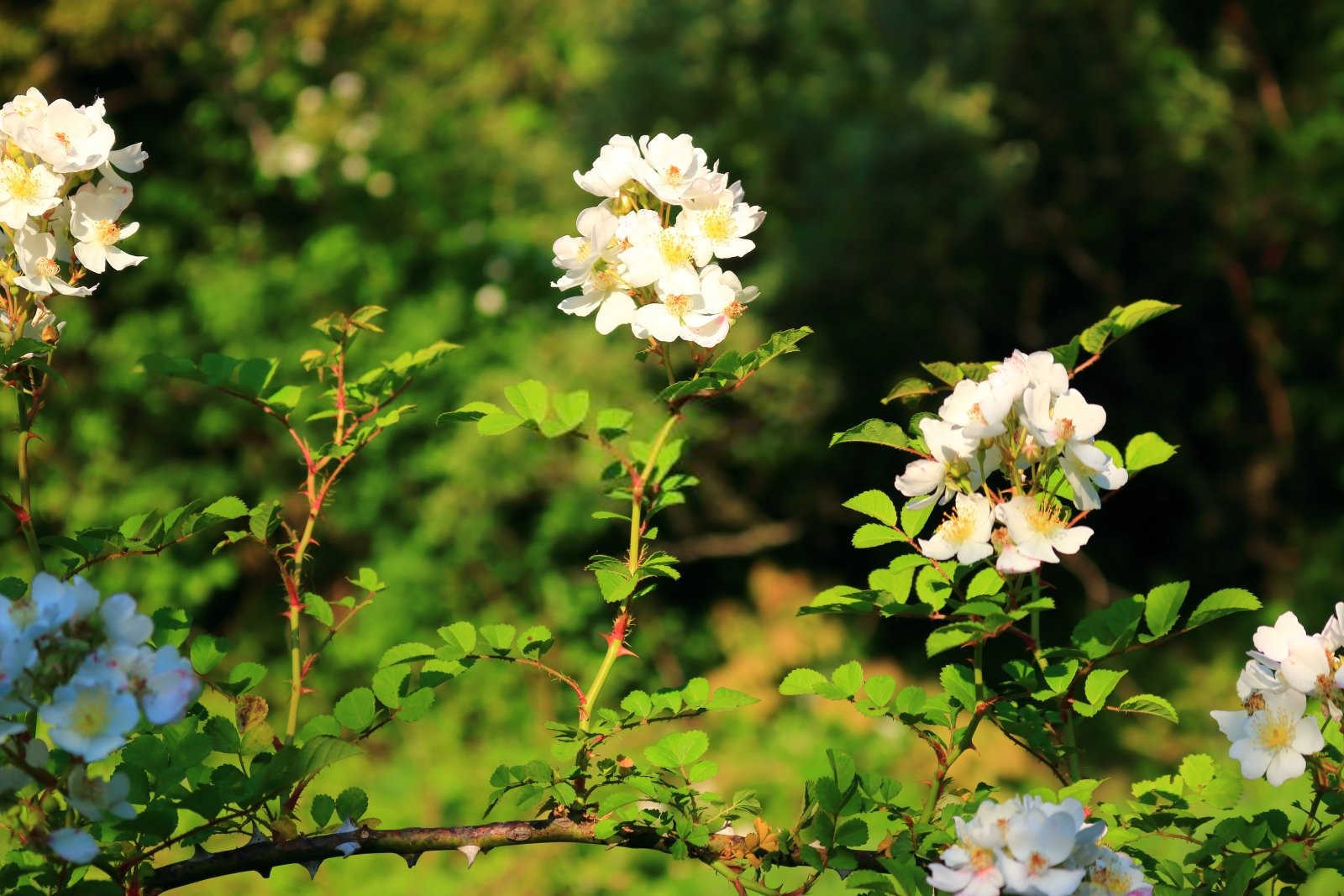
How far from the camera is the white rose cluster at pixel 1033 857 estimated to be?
2.96 feet

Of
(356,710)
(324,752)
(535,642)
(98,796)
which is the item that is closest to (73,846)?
(98,796)

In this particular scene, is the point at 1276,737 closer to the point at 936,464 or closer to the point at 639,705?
the point at 936,464

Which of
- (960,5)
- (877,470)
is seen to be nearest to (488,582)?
(877,470)

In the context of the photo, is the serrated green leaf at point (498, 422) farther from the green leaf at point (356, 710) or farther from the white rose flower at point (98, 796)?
the white rose flower at point (98, 796)

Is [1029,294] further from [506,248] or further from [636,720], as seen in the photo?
[636,720]

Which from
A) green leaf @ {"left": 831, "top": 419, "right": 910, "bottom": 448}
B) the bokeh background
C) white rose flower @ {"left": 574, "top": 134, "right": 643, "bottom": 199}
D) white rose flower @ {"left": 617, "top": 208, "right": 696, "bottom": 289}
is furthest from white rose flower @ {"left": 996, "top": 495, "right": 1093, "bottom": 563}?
the bokeh background

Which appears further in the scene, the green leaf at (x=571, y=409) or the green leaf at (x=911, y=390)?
the green leaf at (x=571, y=409)

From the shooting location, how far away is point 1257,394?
6.14m

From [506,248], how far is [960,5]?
2.23 metres

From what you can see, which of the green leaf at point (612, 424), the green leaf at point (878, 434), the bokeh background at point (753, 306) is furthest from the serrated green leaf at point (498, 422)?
the bokeh background at point (753, 306)

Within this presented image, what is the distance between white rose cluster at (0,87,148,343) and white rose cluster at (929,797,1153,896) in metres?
0.84

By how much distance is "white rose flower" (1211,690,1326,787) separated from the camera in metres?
1.06

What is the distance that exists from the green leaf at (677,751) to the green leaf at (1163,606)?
16.2 inches

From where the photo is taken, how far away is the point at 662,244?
1.13 meters
